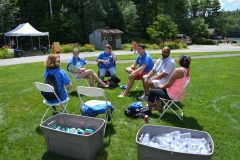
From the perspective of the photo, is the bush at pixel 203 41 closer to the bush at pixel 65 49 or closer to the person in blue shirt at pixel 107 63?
the bush at pixel 65 49

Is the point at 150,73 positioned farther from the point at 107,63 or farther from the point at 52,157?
the point at 52,157

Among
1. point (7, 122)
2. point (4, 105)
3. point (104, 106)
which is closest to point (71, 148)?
point (104, 106)

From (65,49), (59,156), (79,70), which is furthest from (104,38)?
(59,156)

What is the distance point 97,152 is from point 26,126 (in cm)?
180

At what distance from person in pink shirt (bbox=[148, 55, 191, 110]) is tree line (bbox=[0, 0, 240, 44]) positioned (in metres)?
24.1

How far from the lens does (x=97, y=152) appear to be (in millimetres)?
3059

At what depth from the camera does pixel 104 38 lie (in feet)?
107

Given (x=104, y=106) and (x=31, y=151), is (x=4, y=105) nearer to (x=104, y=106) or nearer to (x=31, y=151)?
(x=31, y=151)

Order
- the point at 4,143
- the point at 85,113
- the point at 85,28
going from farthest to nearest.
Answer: the point at 85,28 < the point at 85,113 < the point at 4,143

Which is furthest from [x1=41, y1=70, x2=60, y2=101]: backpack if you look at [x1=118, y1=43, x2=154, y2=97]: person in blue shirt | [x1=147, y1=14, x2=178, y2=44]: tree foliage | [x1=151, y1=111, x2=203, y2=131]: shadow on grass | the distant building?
[x1=147, y1=14, x2=178, y2=44]: tree foliage

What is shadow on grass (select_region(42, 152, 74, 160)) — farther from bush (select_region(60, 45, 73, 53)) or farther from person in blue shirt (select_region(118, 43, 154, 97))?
bush (select_region(60, 45, 73, 53))

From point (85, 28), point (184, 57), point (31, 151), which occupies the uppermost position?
point (85, 28)

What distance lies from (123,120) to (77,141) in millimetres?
1600

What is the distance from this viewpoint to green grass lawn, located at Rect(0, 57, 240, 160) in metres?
3.21
